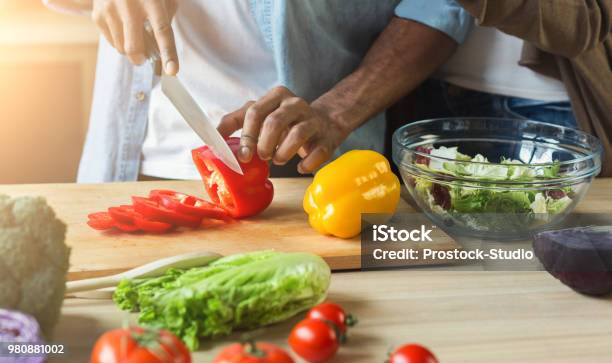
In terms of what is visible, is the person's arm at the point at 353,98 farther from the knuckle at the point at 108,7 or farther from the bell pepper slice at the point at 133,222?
the knuckle at the point at 108,7

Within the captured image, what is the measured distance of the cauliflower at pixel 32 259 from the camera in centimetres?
90

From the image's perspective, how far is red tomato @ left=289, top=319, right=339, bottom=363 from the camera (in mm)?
916

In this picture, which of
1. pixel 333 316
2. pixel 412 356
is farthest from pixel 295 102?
pixel 412 356

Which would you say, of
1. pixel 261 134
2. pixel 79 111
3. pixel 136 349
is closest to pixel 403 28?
pixel 261 134

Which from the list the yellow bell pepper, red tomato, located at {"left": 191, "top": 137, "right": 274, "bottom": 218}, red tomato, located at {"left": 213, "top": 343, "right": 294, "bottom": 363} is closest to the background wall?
red tomato, located at {"left": 191, "top": 137, "right": 274, "bottom": 218}

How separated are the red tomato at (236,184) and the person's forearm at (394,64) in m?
0.37

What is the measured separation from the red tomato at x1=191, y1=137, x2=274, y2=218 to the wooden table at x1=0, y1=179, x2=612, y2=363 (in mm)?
293

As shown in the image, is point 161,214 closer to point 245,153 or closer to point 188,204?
point 188,204

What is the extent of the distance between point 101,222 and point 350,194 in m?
0.46

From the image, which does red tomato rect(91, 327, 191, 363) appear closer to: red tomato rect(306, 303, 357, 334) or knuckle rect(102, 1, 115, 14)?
red tomato rect(306, 303, 357, 334)

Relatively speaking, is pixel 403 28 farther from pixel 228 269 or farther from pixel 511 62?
pixel 228 269

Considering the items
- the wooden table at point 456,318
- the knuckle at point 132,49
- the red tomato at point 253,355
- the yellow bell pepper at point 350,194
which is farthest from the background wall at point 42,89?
the red tomato at point 253,355

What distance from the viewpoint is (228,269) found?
105 cm

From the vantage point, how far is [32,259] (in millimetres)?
917
